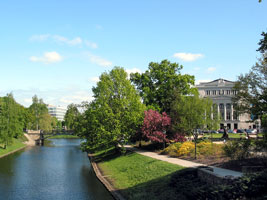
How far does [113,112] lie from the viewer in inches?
1719

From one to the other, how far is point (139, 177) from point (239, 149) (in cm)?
1000

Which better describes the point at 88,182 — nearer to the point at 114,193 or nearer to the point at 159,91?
the point at 114,193

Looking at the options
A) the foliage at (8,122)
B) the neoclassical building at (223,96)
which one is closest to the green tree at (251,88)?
the foliage at (8,122)

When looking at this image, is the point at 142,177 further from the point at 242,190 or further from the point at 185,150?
the point at 242,190

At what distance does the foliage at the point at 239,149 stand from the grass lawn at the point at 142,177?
451cm

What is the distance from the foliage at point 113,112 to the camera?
41.8m

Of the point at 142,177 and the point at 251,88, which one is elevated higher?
the point at 251,88

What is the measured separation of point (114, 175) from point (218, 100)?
268 ft

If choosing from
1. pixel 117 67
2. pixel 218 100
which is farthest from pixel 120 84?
pixel 218 100

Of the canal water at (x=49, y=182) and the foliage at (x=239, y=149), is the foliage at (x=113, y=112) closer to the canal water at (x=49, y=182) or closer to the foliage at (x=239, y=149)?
the canal water at (x=49, y=182)

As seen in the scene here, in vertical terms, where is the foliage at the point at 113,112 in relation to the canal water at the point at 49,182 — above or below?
above

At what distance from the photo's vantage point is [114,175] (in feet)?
112

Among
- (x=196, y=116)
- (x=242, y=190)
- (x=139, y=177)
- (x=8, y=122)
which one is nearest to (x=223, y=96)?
(x=8, y=122)

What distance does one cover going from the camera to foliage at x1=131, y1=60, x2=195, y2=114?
166 feet
